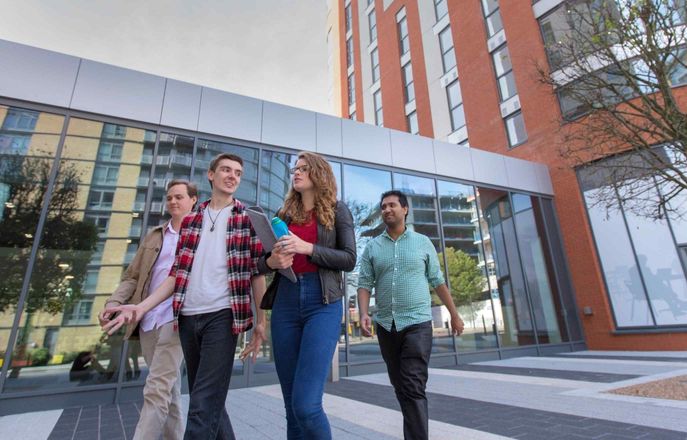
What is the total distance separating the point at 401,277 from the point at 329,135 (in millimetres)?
5728

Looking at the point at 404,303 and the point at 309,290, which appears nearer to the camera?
the point at 309,290

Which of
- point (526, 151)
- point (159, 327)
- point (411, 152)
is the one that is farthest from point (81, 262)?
point (526, 151)

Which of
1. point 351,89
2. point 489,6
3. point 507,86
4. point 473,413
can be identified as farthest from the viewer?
point 351,89

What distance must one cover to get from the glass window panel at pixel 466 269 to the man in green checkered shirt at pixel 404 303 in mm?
6122

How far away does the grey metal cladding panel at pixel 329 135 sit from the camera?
25.4 feet

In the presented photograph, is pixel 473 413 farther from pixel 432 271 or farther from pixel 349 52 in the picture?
pixel 349 52

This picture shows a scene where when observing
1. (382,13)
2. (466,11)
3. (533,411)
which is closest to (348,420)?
(533,411)

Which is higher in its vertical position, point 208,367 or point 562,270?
point 562,270

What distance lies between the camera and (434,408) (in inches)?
163

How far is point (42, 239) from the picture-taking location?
5.32 metres

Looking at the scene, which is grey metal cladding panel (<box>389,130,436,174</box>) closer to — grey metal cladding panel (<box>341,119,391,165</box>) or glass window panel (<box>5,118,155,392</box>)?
grey metal cladding panel (<box>341,119,391,165</box>)

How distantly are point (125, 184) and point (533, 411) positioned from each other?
677 centimetres

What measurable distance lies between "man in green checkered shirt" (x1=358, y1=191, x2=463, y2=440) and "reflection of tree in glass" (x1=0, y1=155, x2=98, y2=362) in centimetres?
497

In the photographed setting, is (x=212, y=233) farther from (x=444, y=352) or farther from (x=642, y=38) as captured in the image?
(x=444, y=352)
